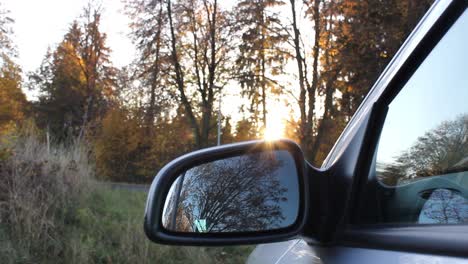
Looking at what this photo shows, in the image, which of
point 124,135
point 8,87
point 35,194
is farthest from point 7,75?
point 35,194

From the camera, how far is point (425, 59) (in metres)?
1.20

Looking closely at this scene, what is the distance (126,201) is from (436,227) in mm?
9321

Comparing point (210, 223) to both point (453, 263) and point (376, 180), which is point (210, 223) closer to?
point (376, 180)

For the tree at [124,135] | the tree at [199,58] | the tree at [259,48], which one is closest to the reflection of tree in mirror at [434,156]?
the tree at [259,48]

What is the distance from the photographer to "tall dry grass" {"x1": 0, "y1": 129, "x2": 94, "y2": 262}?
5.70 m

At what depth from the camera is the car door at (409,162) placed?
3.54 ft

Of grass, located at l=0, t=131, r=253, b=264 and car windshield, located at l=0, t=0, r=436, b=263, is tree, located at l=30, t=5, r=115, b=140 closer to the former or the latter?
car windshield, located at l=0, t=0, r=436, b=263

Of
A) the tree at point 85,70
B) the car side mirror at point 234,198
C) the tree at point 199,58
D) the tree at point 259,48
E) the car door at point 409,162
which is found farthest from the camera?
the tree at point 85,70

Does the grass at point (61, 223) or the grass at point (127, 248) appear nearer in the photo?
the grass at point (61, 223)

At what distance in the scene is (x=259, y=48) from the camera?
23.8m

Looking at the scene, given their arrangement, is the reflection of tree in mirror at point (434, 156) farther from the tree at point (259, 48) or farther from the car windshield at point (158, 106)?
the tree at point (259, 48)

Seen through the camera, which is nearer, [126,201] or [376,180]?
[376,180]

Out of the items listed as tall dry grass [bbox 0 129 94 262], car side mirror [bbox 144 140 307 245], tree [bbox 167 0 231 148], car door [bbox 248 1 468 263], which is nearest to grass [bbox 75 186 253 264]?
tall dry grass [bbox 0 129 94 262]

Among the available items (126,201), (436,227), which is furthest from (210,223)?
(126,201)
